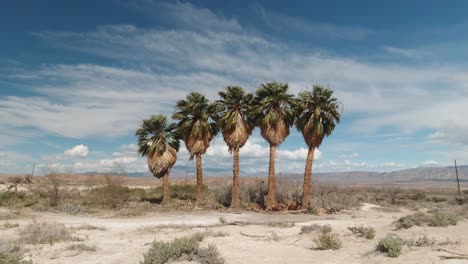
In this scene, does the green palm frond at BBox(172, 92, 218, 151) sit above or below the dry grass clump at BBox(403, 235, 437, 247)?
above

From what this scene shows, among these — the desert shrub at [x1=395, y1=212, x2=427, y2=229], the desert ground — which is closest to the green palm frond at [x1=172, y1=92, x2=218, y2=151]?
the desert ground

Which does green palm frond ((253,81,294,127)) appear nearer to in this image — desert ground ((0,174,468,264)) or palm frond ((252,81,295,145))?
palm frond ((252,81,295,145))

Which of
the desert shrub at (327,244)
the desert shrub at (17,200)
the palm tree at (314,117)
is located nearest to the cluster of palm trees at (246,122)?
the palm tree at (314,117)

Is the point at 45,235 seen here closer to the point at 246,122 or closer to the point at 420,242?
the point at 420,242

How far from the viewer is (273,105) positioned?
3003 cm

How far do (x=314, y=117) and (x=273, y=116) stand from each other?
3.09 meters

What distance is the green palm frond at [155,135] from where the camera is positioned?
3219 centimetres

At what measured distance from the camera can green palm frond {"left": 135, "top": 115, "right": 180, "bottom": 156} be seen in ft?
106

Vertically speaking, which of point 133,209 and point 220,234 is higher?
point 133,209

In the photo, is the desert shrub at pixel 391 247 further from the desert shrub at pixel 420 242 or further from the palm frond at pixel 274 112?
the palm frond at pixel 274 112

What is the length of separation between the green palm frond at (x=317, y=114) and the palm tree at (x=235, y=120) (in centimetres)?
400

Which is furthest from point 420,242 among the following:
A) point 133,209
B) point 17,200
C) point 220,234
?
point 17,200

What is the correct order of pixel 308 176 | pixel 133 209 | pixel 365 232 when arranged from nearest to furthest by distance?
pixel 365 232 < pixel 133 209 < pixel 308 176

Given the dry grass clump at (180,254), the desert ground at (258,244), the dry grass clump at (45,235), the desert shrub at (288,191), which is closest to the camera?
the dry grass clump at (180,254)
